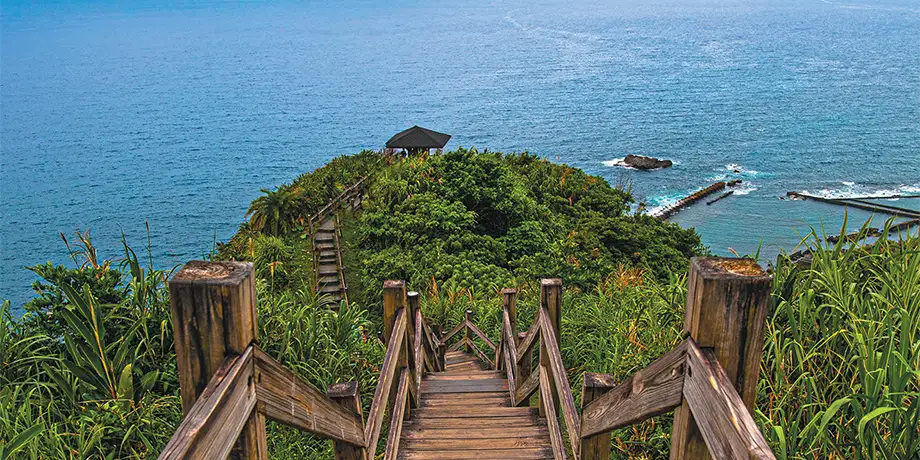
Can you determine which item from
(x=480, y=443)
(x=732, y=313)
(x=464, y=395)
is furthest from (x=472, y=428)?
(x=732, y=313)

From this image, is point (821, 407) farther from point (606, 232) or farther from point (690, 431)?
point (606, 232)

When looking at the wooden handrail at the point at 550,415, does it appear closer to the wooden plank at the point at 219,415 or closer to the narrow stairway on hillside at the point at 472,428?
the narrow stairway on hillside at the point at 472,428

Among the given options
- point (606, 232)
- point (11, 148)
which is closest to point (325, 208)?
point (606, 232)

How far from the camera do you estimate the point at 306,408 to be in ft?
7.03

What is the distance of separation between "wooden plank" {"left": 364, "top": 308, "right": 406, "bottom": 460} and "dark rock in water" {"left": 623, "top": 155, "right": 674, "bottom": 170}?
44781 millimetres

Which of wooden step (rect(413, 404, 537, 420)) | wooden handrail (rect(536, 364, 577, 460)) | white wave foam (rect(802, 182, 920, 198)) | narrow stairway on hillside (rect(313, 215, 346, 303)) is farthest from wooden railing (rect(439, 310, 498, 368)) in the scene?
white wave foam (rect(802, 182, 920, 198))

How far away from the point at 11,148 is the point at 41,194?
1955 centimetres

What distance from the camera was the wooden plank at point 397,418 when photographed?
360 cm

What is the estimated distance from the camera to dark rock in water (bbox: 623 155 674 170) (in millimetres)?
46500

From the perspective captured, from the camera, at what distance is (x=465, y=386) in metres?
6.07

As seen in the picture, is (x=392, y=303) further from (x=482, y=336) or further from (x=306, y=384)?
(x=482, y=336)

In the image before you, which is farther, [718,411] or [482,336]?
[482,336]

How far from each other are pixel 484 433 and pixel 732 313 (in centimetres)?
281

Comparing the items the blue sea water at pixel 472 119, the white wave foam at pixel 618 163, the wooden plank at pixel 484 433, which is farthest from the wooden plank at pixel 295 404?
the white wave foam at pixel 618 163
